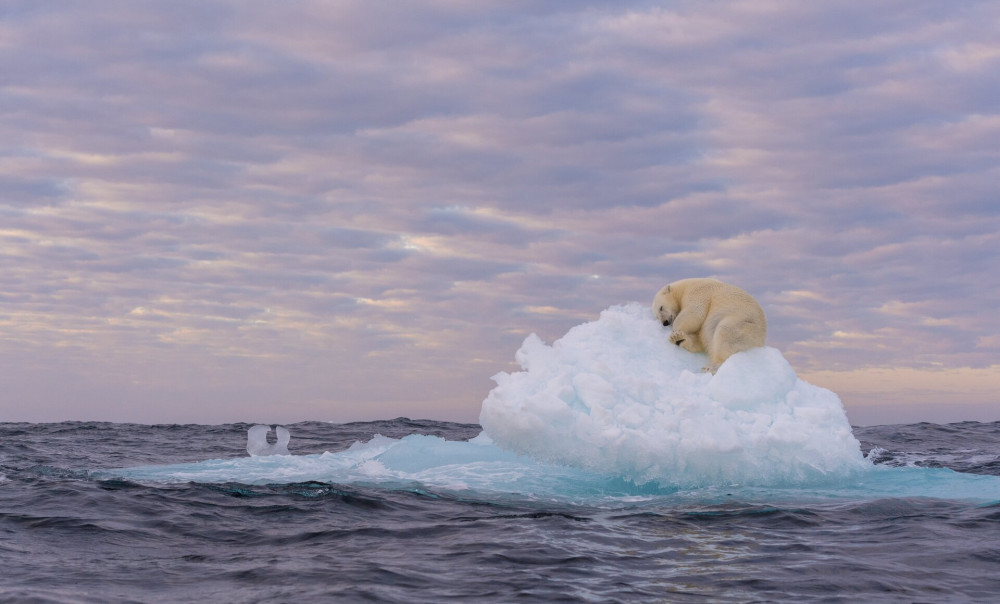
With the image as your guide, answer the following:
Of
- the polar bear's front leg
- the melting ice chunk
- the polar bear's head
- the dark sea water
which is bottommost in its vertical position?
the dark sea water

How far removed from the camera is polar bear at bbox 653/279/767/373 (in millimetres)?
13914

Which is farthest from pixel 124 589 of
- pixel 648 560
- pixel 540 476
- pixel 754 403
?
pixel 754 403

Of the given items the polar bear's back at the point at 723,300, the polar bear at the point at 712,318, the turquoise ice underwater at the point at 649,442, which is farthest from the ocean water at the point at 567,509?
the polar bear's back at the point at 723,300

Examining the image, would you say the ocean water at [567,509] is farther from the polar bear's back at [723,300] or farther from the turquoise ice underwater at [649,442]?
the polar bear's back at [723,300]

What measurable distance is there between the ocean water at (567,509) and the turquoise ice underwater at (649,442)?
0.12 feet

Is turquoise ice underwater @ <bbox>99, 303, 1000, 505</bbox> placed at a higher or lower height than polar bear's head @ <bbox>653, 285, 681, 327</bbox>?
lower

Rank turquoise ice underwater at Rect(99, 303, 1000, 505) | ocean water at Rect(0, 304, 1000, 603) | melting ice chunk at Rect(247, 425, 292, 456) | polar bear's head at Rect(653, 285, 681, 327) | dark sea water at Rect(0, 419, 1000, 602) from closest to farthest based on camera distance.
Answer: dark sea water at Rect(0, 419, 1000, 602) < ocean water at Rect(0, 304, 1000, 603) < turquoise ice underwater at Rect(99, 303, 1000, 505) < polar bear's head at Rect(653, 285, 681, 327) < melting ice chunk at Rect(247, 425, 292, 456)

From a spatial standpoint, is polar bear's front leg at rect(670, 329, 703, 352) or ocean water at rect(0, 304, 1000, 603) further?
polar bear's front leg at rect(670, 329, 703, 352)

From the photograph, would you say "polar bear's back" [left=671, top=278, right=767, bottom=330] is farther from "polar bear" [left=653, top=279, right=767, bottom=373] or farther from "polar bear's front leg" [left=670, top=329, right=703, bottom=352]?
"polar bear's front leg" [left=670, top=329, right=703, bottom=352]

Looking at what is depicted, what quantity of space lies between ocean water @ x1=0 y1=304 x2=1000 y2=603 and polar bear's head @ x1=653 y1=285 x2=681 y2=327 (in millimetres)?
229

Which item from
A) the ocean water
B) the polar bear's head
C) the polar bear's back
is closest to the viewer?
the ocean water

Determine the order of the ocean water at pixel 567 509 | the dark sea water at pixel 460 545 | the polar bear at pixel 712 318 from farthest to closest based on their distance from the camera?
1. the polar bear at pixel 712 318
2. the ocean water at pixel 567 509
3. the dark sea water at pixel 460 545

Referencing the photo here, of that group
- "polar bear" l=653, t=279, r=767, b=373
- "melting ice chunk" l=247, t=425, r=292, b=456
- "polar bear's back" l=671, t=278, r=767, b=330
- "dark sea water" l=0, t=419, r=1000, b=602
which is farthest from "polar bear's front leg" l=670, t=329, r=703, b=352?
"melting ice chunk" l=247, t=425, r=292, b=456

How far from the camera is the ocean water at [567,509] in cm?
760
